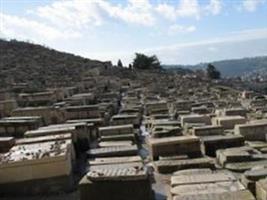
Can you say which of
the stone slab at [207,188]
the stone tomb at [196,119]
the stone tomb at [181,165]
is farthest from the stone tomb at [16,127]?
the stone slab at [207,188]

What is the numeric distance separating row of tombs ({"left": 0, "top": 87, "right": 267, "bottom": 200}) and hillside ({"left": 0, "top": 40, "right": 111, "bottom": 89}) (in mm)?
22385

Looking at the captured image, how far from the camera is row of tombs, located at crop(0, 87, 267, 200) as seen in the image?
22.1ft

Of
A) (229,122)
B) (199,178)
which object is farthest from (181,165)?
(229,122)

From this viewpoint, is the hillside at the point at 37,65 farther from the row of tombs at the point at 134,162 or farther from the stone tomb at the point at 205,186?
the stone tomb at the point at 205,186

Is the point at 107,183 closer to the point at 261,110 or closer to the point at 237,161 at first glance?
the point at 237,161

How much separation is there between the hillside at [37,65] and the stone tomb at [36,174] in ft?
84.2

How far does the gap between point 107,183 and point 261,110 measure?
476 inches

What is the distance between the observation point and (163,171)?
Result: 28.9 ft

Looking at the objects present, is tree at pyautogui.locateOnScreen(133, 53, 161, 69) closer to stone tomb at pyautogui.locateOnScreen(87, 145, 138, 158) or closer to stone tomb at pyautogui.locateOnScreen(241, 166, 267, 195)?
stone tomb at pyautogui.locateOnScreen(87, 145, 138, 158)

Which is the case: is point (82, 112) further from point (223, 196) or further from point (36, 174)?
point (223, 196)

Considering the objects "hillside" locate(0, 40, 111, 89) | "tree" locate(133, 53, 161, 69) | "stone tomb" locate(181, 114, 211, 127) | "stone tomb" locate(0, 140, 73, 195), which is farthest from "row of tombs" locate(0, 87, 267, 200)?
"tree" locate(133, 53, 161, 69)

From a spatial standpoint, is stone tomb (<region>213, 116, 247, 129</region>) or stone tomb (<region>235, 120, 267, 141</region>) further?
stone tomb (<region>213, 116, 247, 129</region>)

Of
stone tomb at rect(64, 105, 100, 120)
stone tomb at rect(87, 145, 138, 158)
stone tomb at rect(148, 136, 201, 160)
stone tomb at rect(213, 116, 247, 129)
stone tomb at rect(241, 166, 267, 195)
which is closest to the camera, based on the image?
stone tomb at rect(241, 166, 267, 195)

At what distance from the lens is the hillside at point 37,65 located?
1435 inches
